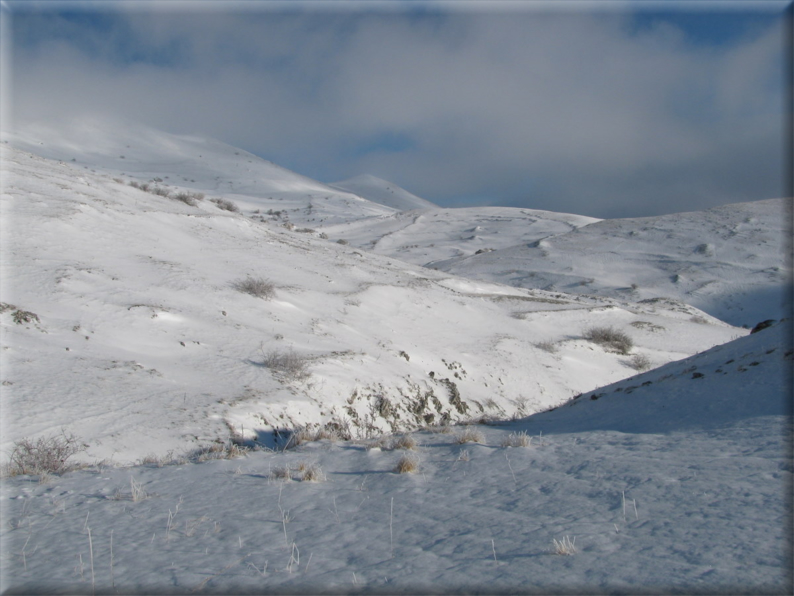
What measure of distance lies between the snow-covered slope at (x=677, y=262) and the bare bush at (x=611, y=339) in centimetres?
1180

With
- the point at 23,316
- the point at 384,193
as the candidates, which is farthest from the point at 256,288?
the point at 384,193

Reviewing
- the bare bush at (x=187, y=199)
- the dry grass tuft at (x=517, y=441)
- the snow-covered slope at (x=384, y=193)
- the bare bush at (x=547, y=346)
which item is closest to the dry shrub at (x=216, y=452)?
the dry grass tuft at (x=517, y=441)

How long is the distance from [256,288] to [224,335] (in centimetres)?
213

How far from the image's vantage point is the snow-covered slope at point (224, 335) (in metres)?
5.88

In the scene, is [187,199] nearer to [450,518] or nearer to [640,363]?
[640,363]

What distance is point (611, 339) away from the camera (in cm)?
1409

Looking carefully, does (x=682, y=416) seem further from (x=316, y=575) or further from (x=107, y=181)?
(x=107, y=181)

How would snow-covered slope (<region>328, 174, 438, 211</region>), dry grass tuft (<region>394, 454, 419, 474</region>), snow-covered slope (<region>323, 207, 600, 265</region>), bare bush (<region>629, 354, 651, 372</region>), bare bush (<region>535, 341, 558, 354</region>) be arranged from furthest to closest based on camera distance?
snow-covered slope (<region>328, 174, 438, 211</region>) < snow-covered slope (<region>323, 207, 600, 265</region>) < bare bush (<region>629, 354, 651, 372</region>) < bare bush (<region>535, 341, 558, 354</region>) < dry grass tuft (<region>394, 454, 419, 474</region>)

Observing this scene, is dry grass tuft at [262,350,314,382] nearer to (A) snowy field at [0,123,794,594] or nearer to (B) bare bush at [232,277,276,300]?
(A) snowy field at [0,123,794,594]

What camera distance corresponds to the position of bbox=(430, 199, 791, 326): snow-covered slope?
25.3 metres

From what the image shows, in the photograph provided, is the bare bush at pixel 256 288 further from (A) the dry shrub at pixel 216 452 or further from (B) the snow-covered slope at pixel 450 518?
(B) the snow-covered slope at pixel 450 518

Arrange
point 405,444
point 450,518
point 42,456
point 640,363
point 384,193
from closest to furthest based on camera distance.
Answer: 1. point 450,518
2. point 42,456
3. point 405,444
4. point 640,363
5. point 384,193

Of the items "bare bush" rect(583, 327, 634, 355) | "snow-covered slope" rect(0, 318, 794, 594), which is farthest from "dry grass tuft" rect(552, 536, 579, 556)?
"bare bush" rect(583, 327, 634, 355)

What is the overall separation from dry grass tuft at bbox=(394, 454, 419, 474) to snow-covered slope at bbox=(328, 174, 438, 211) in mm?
73320
